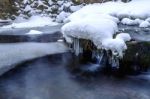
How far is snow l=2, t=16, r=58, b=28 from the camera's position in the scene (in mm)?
20917

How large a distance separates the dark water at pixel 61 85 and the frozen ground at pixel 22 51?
0.47m

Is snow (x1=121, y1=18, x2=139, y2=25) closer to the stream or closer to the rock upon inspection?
the rock

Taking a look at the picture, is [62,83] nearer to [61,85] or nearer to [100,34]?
[61,85]

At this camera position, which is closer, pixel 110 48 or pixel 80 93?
pixel 80 93

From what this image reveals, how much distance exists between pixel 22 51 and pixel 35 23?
24.3ft

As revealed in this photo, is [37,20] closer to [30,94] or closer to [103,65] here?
[103,65]

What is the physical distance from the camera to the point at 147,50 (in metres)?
12.8

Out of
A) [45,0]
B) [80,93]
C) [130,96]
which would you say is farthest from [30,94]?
[45,0]

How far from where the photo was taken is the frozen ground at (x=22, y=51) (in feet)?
42.0

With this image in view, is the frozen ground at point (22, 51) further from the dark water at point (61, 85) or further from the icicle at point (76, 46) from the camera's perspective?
the icicle at point (76, 46)

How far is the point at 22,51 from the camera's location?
1445 cm

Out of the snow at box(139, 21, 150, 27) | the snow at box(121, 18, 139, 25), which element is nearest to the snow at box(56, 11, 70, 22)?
the snow at box(121, 18, 139, 25)

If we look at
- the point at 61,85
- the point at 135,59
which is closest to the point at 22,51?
the point at 61,85

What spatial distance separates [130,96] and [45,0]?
51.2 feet
